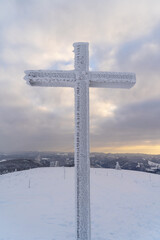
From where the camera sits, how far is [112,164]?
1522 cm

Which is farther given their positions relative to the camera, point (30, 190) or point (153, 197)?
point (30, 190)

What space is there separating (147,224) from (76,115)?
367 cm

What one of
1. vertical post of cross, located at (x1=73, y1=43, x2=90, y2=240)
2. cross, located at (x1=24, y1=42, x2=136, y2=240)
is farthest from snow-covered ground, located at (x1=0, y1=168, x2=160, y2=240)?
cross, located at (x1=24, y1=42, x2=136, y2=240)

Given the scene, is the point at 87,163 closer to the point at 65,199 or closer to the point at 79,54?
the point at 79,54

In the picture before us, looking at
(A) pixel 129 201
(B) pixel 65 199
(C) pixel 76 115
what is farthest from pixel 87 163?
(A) pixel 129 201

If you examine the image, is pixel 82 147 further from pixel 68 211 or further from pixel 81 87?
pixel 68 211

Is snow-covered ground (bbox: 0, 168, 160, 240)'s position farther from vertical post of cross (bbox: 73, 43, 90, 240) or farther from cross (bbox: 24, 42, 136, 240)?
cross (bbox: 24, 42, 136, 240)

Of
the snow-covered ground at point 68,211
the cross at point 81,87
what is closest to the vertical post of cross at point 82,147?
the cross at point 81,87

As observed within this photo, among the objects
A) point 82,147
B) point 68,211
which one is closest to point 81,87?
point 82,147

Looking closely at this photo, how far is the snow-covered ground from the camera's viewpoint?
4.36 metres

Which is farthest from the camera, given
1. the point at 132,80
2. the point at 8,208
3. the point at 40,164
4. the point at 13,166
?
the point at 40,164

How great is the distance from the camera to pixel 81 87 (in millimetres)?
3990

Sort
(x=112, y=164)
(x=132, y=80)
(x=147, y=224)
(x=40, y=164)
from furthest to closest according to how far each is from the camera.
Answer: (x=40, y=164) < (x=112, y=164) < (x=147, y=224) < (x=132, y=80)

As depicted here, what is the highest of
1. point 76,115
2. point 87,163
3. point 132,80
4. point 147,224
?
point 132,80
